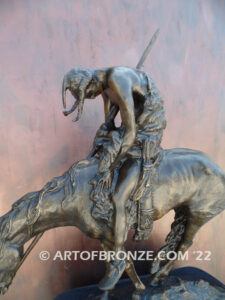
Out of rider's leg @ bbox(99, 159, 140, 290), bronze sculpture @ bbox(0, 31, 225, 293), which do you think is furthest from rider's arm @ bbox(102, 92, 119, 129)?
rider's leg @ bbox(99, 159, 140, 290)

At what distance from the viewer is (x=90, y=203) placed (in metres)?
1.36

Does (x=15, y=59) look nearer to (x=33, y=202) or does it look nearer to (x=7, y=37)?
(x=7, y=37)

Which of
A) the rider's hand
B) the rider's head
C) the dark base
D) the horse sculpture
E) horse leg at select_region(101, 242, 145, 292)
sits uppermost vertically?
the rider's head

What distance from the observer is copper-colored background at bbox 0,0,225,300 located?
72.2 inches

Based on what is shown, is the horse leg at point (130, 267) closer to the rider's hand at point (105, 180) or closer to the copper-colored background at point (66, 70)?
the rider's hand at point (105, 180)

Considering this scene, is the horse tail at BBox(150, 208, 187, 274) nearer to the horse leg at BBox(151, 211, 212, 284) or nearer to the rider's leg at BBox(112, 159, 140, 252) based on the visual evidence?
the horse leg at BBox(151, 211, 212, 284)

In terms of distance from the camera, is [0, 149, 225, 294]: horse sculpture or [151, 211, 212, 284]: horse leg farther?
[151, 211, 212, 284]: horse leg

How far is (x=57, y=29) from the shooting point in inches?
73.8

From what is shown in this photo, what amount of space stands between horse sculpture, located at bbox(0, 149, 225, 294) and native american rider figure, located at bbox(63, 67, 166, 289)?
6 centimetres

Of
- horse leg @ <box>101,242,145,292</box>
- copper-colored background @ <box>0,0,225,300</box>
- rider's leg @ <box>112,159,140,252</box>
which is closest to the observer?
rider's leg @ <box>112,159,140,252</box>

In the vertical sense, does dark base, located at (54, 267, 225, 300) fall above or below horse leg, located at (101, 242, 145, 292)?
below

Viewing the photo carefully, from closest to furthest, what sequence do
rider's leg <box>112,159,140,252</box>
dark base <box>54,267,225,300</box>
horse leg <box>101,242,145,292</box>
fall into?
rider's leg <box>112,159,140,252</box> → horse leg <box>101,242,145,292</box> → dark base <box>54,267,225,300</box>

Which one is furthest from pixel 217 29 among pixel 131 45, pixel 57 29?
pixel 57 29

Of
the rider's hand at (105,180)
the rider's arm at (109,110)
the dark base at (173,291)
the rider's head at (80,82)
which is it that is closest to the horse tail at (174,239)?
the dark base at (173,291)
